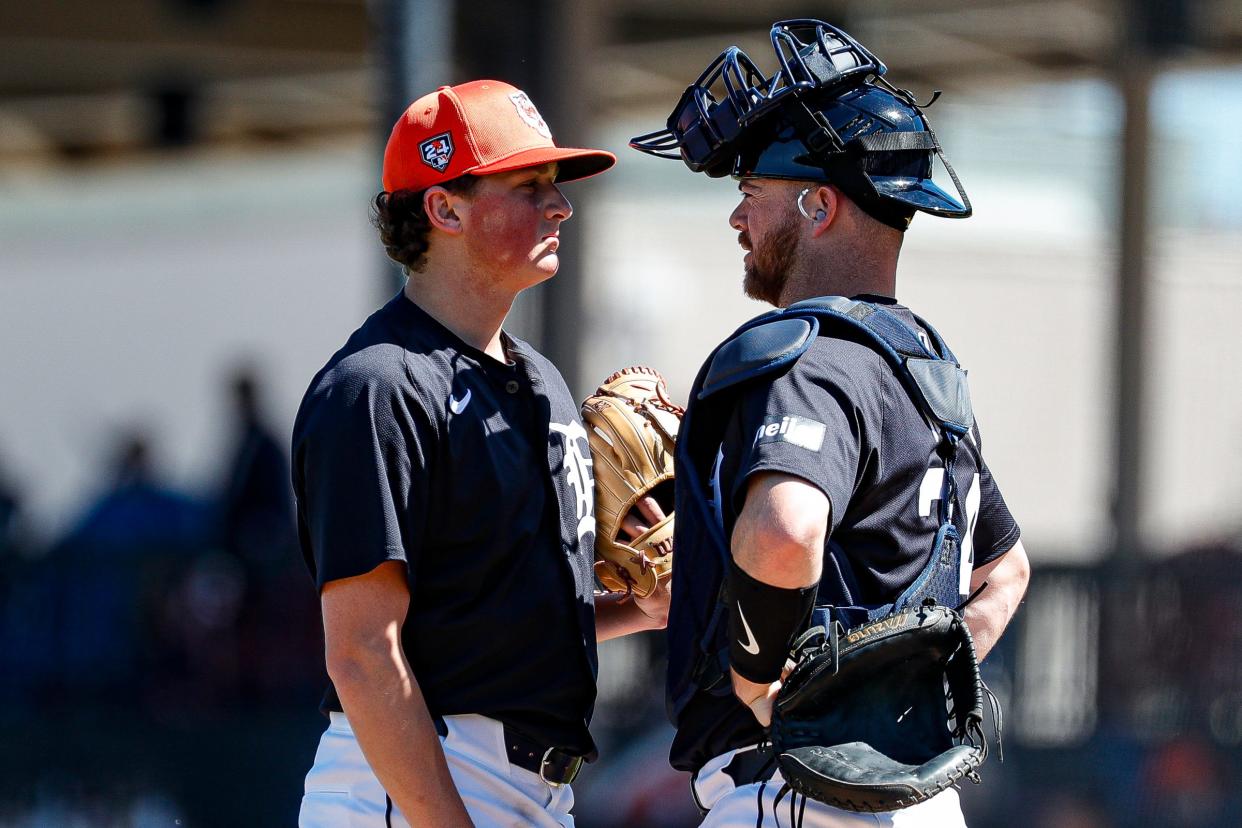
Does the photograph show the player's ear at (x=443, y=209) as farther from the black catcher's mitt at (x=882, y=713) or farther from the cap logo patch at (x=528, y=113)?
the black catcher's mitt at (x=882, y=713)

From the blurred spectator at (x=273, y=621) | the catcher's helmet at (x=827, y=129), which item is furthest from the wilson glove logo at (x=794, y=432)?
the blurred spectator at (x=273, y=621)

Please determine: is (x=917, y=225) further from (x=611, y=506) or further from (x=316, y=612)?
(x=611, y=506)

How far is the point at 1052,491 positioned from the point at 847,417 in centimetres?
1832

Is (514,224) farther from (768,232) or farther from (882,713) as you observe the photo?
(882,713)

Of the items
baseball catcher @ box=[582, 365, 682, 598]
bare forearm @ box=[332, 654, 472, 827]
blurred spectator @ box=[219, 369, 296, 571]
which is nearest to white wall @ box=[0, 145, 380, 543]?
blurred spectator @ box=[219, 369, 296, 571]

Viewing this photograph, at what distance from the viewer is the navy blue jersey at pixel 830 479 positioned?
2.59 m

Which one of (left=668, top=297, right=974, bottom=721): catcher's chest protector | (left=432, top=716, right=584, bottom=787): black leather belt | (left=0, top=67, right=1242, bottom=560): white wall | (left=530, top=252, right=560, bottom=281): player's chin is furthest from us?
(left=0, top=67, right=1242, bottom=560): white wall

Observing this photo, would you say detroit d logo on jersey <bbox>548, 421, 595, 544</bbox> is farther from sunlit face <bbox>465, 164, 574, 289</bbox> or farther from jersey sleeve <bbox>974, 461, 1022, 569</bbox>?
A: jersey sleeve <bbox>974, 461, 1022, 569</bbox>

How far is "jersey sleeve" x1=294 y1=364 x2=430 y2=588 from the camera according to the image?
109 inches

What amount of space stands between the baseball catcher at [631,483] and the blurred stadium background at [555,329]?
11.0ft

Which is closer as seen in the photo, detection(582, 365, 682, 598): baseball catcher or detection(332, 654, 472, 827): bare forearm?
detection(332, 654, 472, 827): bare forearm

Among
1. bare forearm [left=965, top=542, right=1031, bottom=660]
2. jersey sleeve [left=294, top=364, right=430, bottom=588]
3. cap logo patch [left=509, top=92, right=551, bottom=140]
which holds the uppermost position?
cap logo patch [left=509, top=92, right=551, bottom=140]

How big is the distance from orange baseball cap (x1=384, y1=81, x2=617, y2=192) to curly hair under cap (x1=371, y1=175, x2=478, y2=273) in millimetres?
19

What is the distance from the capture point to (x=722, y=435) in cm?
285
